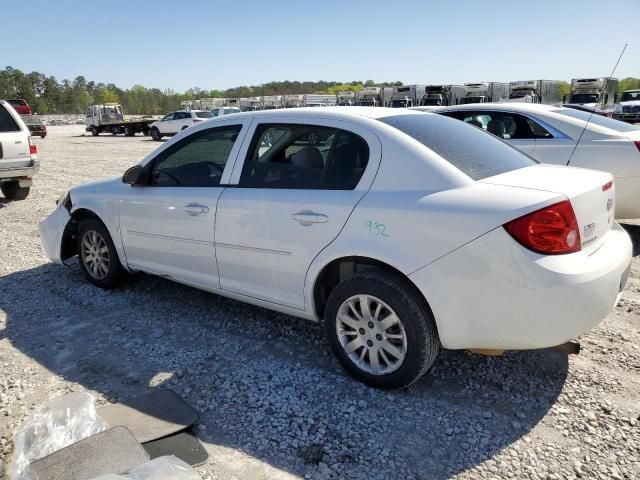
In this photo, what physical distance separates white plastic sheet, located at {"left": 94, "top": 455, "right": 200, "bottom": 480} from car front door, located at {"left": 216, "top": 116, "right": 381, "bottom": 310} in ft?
4.52

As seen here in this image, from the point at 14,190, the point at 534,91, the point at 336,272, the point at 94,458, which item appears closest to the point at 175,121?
the point at 14,190

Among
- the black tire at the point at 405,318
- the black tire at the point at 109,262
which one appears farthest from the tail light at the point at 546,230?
the black tire at the point at 109,262

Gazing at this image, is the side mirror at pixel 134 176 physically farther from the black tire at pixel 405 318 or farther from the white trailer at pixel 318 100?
the white trailer at pixel 318 100

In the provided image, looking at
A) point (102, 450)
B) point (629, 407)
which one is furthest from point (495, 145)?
point (102, 450)

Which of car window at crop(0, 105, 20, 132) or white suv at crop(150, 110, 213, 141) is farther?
white suv at crop(150, 110, 213, 141)

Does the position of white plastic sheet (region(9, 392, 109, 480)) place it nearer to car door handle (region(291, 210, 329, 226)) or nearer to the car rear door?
car door handle (region(291, 210, 329, 226))

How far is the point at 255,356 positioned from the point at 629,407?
91.6 inches

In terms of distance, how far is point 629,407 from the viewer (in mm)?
2941

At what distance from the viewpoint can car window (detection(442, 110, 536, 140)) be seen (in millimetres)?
6652

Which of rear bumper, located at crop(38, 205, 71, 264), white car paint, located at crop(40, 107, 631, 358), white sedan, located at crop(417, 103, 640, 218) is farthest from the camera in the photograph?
white sedan, located at crop(417, 103, 640, 218)

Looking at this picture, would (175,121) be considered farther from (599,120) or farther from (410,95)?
(599,120)

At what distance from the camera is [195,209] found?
3.88 metres

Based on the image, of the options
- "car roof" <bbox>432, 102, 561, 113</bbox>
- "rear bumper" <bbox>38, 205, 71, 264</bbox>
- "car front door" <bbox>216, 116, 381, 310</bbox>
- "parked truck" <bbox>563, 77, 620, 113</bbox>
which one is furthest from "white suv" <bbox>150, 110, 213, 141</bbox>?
"car front door" <bbox>216, 116, 381, 310</bbox>

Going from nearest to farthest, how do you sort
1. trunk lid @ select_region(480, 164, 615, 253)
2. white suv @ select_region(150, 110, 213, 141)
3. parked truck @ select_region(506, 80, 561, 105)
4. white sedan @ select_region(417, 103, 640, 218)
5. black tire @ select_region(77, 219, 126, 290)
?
trunk lid @ select_region(480, 164, 615, 253) → black tire @ select_region(77, 219, 126, 290) → white sedan @ select_region(417, 103, 640, 218) → white suv @ select_region(150, 110, 213, 141) → parked truck @ select_region(506, 80, 561, 105)
